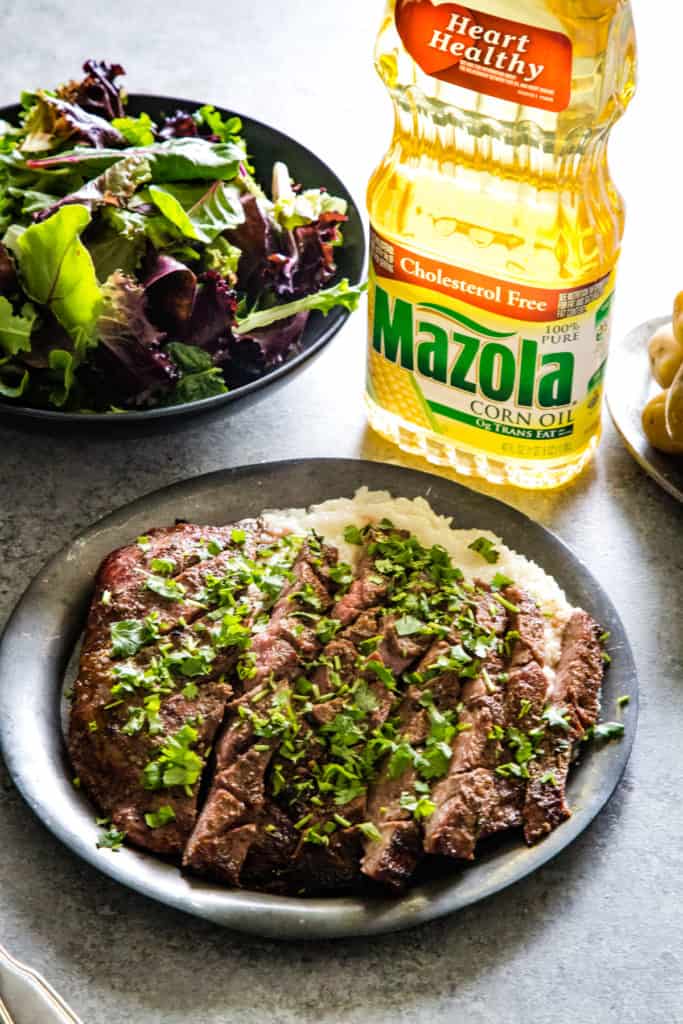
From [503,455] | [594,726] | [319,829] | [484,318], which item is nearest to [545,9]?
[484,318]

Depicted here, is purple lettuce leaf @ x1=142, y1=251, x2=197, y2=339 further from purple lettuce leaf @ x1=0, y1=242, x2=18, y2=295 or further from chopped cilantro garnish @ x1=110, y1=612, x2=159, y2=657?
chopped cilantro garnish @ x1=110, y1=612, x2=159, y2=657

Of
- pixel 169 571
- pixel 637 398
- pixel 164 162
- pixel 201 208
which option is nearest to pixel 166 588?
pixel 169 571

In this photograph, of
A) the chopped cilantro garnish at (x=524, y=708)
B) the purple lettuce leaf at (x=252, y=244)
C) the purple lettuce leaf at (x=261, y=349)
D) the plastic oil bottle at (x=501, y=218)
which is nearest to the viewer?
the chopped cilantro garnish at (x=524, y=708)

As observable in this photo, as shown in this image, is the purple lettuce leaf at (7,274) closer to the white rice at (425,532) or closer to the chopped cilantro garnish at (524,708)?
the white rice at (425,532)

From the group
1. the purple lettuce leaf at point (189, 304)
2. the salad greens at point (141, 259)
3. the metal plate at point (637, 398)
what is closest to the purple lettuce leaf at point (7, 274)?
the salad greens at point (141, 259)

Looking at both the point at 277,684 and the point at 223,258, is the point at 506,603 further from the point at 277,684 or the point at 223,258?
the point at 223,258

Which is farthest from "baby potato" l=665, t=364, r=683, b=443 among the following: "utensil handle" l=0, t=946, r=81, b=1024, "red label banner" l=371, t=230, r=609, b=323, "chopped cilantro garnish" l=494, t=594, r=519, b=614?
"utensil handle" l=0, t=946, r=81, b=1024
